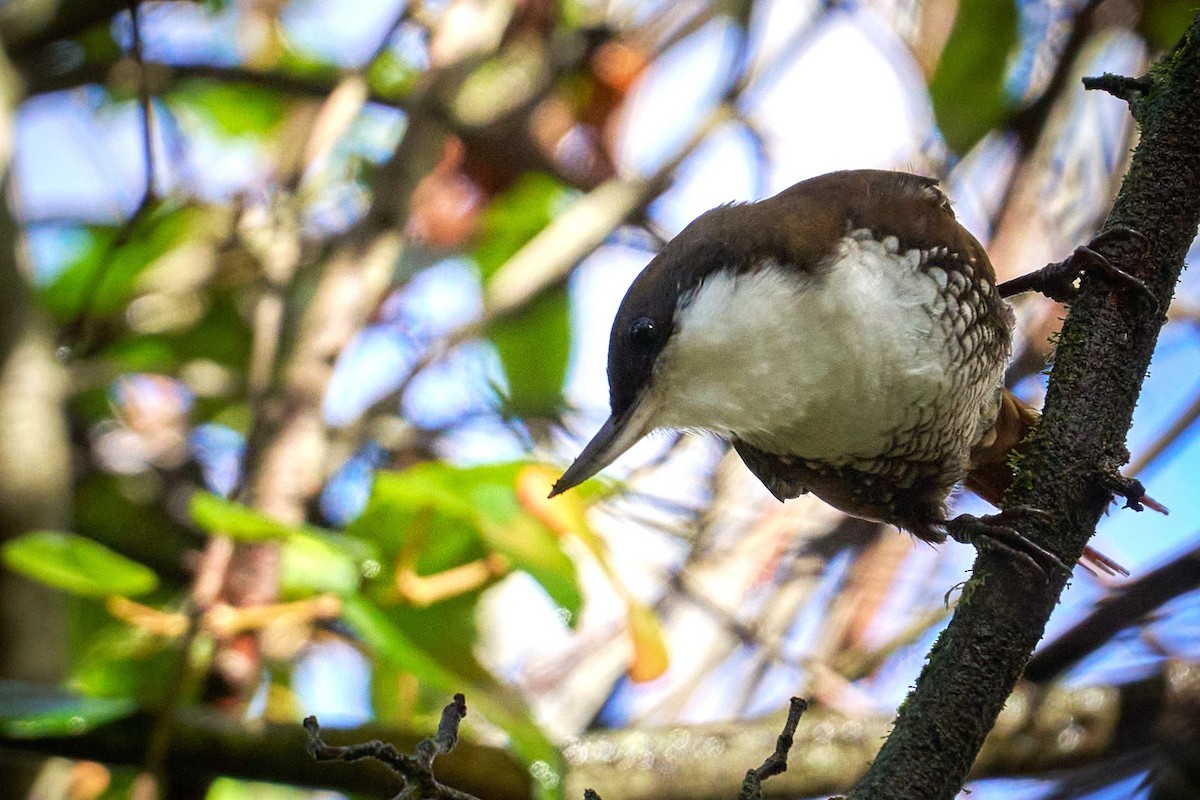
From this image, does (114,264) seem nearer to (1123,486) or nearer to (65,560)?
(65,560)

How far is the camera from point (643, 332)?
175 centimetres

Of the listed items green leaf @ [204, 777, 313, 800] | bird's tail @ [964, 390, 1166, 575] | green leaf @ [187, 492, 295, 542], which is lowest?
green leaf @ [204, 777, 313, 800]

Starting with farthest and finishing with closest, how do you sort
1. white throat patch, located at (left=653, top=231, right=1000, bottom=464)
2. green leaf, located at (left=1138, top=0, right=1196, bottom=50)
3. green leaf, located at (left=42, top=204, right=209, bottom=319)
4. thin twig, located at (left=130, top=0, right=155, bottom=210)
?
green leaf, located at (left=42, top=204, right=209, bottom=319)
green leaf, located at (left=1138, top=0, right=1196, bottom=50)
thin twig, located at (left=130, top=0, right=155, bottom=210)
white throat patch, located at (left=653, top=231, right=1000, bottom=464)

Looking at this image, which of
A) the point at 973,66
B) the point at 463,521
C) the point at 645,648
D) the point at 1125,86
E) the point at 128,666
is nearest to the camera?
the point at 1125,86

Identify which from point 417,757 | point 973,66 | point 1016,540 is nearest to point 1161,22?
point 973,66

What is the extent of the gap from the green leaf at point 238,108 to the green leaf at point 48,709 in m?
1.95

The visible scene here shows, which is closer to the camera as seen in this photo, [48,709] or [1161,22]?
[48,709]

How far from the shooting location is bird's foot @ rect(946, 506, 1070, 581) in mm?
1395

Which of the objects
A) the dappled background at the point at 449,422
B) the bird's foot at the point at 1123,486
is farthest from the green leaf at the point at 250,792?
the bird's foot at the point at 1123,486

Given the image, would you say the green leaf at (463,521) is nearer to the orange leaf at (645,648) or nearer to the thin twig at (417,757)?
the orange leaf at (645,648)

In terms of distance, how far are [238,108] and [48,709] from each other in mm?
2144

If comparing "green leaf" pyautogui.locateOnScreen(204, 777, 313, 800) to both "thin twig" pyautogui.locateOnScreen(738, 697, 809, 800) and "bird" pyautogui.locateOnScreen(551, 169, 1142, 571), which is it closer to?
"bird" pyautogui.locateOnScreen(551, 169, 1142, 571)

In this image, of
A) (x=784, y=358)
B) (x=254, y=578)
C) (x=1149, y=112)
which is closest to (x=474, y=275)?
(x=254, y=578)

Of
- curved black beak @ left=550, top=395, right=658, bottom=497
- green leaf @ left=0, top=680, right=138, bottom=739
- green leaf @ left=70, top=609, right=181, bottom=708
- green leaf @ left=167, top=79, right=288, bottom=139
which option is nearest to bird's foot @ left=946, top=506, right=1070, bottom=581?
curved black beak @ left=550, top=395, right=658, bottom=497
